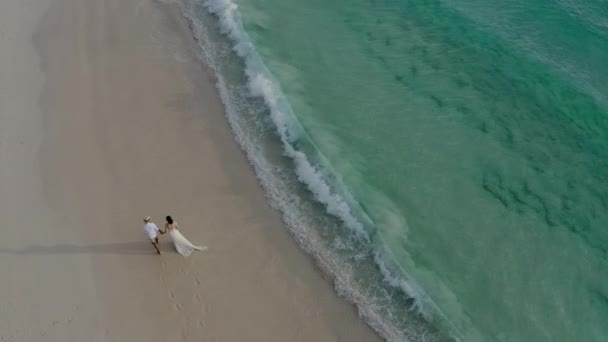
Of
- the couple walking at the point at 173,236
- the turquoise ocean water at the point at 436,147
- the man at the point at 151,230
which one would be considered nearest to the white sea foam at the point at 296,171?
the turquoise ocean water at the point at 436,147

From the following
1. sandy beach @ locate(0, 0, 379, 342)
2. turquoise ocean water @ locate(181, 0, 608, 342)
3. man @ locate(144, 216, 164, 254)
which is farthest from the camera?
turquoise ocean water @ locate(181, 0, 608, 342)

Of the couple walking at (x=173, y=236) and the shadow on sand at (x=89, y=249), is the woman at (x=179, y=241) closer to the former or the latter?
the couple walking at (x=173, y=236)

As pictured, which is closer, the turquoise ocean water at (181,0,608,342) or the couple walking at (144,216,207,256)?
the couple walking at (144,216,207,256)

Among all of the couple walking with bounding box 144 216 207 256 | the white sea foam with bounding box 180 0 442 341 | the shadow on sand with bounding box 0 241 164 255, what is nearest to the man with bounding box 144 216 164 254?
the couple walking with bounding box 144 216 207 256

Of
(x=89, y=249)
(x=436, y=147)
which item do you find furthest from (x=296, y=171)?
(x=89, y=249)

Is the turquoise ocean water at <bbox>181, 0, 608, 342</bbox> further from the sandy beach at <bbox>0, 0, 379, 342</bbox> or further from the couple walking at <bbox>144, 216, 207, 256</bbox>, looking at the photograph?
the couple walking at <bbox>144, 216, 207, 256</bbox>

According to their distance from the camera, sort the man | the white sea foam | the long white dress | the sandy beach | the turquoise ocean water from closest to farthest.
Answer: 1. the sandy beach
2. the man
3. the long white dress
4. the white sea foam
5. the turquoise ocean water

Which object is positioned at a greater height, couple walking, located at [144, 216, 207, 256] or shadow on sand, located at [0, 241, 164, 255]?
couple walking, located at [144, 216, 207, 256]
